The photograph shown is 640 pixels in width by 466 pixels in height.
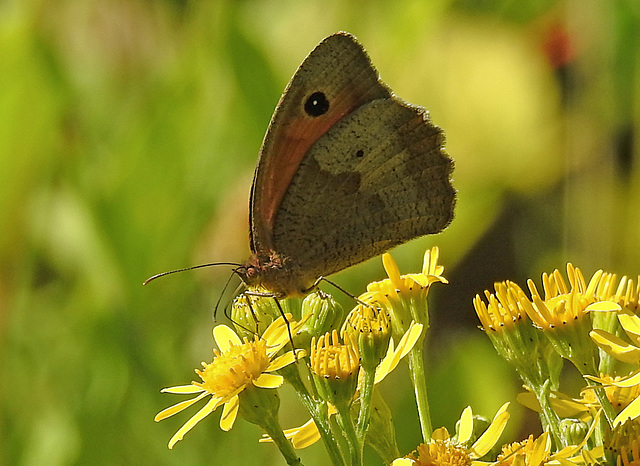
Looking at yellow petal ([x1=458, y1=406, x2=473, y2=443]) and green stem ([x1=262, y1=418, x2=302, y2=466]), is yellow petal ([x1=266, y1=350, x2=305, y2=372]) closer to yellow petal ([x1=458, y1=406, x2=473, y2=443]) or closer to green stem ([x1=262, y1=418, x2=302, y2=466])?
green stem ([x1=262, y1=418, x2=302, y2=466])

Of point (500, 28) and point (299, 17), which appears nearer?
point (299, 17)

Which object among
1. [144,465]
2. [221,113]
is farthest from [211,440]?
[221,113]

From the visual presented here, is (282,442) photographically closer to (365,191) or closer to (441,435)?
(441,435)

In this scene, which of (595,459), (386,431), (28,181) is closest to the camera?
(595,459)

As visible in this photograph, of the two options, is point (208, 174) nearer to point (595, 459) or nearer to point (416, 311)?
point (416, 311)

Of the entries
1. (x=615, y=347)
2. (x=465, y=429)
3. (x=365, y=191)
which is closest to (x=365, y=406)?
(x=465, y=429)

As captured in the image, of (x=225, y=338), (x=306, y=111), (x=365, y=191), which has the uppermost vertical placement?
(x=306, y=111)

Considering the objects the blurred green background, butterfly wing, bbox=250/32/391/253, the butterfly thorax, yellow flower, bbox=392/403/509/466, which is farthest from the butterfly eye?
the blurred green background
